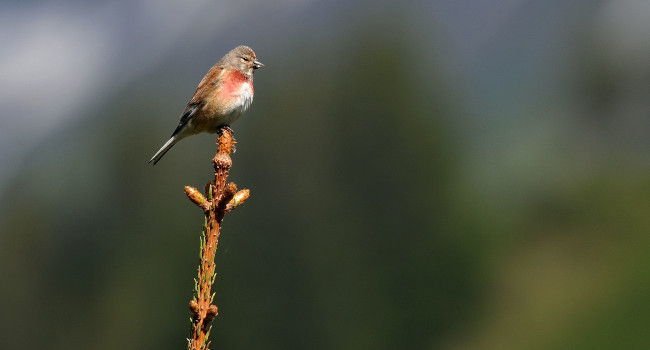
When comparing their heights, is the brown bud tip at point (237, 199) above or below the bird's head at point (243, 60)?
below

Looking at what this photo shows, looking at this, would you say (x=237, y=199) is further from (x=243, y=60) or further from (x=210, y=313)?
(x=243, y=60)

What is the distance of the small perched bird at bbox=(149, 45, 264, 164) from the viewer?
17.7 ft

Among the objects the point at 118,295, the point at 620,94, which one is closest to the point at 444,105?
the point at 118,295

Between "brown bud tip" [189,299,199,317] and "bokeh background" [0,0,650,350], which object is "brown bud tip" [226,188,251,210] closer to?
"brown bud tip" [189,299,199,317]

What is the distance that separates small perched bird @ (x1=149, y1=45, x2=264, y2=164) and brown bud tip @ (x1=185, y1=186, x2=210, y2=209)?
7.42 feet

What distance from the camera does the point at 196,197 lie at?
9.76 ft

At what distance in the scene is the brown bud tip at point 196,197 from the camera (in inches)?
117

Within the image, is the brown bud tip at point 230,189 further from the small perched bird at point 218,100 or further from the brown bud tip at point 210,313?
the small perched bird at point 218,100

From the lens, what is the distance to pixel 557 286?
37906mm

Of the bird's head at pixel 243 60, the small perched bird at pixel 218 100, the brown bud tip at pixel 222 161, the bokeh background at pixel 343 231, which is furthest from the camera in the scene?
the bokeh background at pixel 343 231

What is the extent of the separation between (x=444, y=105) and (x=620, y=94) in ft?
106

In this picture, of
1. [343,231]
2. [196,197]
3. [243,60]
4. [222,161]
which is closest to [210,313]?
[196,197]

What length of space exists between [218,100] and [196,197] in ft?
8.10

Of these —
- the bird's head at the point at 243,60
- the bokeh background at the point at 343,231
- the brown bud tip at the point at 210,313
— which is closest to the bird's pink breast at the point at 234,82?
the bird's head at the point at 243,60
